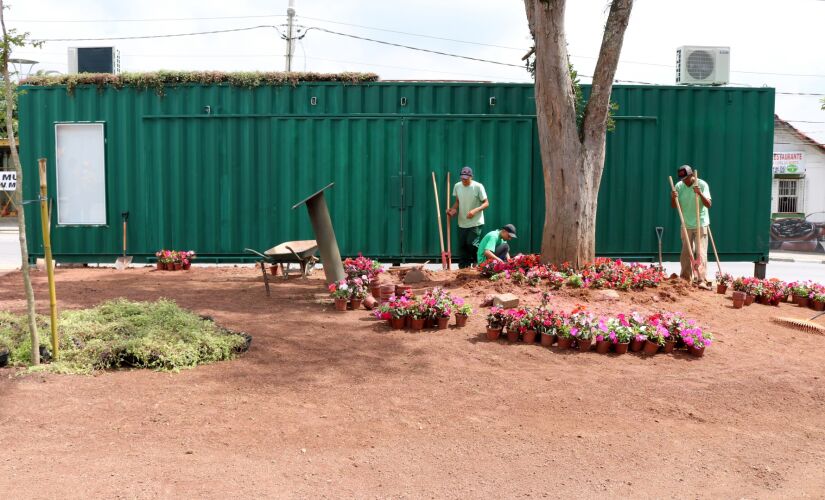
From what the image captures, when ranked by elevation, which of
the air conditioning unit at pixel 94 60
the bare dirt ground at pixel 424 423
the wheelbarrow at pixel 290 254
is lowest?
the bare dirt ground at pixel 424 423

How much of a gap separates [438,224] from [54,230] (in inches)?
265

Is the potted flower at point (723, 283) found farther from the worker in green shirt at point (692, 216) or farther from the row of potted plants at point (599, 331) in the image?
the row of potted plants at point (599, 331)

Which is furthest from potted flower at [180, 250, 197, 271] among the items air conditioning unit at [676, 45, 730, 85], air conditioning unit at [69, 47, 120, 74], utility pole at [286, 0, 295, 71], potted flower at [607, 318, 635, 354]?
utility pole at [286, 0, 295, 71]

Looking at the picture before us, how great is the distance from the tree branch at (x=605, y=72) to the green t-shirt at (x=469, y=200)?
1.84 metres

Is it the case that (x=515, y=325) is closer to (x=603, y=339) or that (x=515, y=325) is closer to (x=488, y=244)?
(x=603, y=339)

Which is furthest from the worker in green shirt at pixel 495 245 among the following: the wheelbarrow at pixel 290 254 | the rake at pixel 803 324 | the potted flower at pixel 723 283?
the rake at pixel 803 324

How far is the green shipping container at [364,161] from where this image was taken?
12.0 m

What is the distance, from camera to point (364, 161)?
39.3 feet

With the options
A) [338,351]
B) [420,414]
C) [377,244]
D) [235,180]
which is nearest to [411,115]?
[377,244]

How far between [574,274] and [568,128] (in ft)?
6.51

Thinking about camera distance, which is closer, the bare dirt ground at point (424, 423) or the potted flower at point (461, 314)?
the bare dirt ground at point (424, 423)

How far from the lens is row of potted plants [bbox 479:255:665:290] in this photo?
900cm

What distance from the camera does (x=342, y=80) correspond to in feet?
39.1

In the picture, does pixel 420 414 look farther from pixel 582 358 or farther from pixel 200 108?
pixel 200 108
